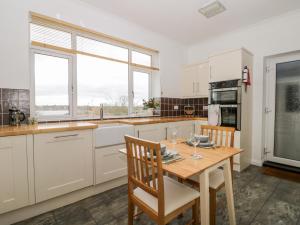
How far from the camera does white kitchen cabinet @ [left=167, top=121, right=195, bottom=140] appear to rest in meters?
3.15

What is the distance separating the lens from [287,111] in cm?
299

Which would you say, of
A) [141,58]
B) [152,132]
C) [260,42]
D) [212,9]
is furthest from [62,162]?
[260,42]

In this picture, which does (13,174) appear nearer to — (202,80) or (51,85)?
(51,85)

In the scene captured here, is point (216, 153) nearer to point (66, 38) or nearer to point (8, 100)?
point (8, 100)

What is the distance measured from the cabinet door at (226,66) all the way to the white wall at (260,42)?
1.98 ft

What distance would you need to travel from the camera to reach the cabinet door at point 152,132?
2.66 meters

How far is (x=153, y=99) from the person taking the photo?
377cm

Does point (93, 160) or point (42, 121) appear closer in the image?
point (93, 160)

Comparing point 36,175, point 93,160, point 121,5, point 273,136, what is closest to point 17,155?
point 36,175

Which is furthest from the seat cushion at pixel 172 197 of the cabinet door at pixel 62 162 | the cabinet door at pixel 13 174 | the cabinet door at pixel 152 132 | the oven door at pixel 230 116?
the oven door at pixel 230 116

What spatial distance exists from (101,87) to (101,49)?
0.68 m

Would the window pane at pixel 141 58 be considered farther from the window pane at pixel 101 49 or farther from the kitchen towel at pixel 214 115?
the kitchen towel at pixel 214 115

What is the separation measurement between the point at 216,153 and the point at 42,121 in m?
2.31

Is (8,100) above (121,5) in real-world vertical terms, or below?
below
